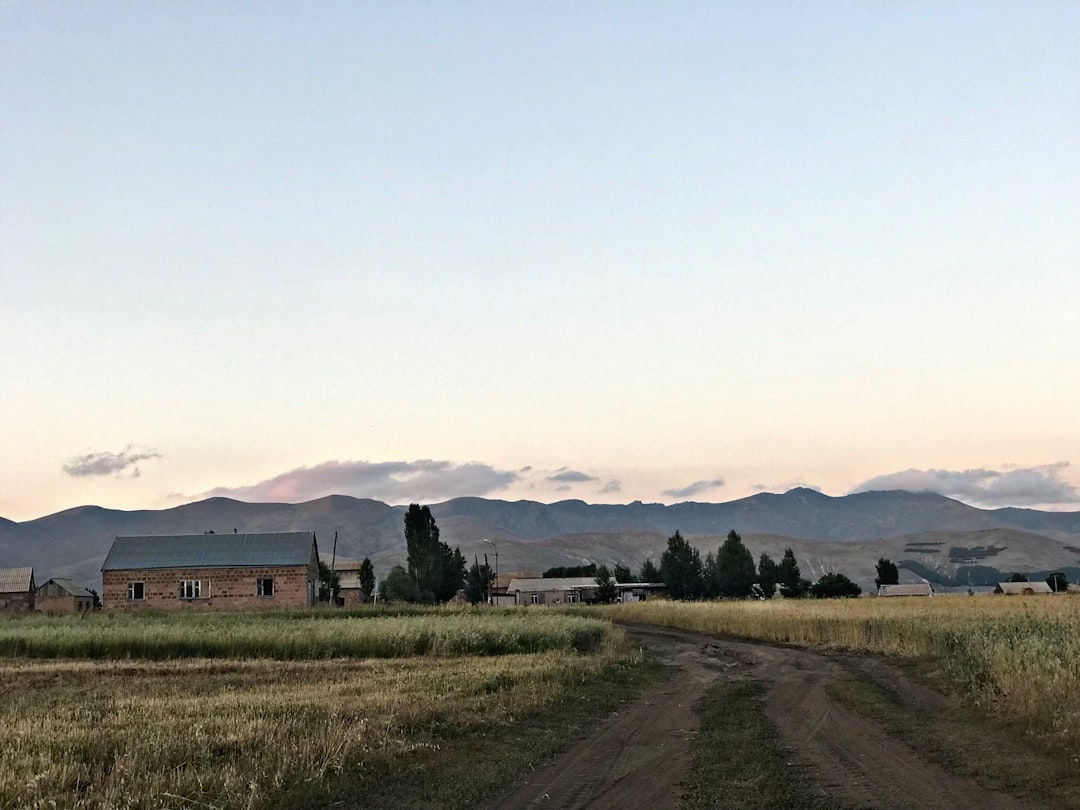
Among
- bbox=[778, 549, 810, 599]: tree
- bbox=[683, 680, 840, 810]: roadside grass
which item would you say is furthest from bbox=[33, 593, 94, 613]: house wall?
bbox=[778, 549, 810, 599]: tree

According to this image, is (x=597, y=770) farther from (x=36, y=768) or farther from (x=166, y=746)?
(x=36, y=768)

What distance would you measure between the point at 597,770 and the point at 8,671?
2516 cm

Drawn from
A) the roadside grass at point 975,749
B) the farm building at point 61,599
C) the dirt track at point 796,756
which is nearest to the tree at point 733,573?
the farm building at point 61,599

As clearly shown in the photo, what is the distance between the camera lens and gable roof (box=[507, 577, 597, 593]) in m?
181

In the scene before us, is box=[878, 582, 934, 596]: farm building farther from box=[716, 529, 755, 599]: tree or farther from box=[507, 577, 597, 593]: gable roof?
box=[507, 577, 597, 593]: gable roof

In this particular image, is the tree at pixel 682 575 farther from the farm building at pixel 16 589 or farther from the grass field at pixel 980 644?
the grass field at pixel 980 644

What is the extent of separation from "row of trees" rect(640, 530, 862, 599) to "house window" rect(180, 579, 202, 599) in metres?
85.6

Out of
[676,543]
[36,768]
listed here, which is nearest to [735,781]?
[36,768]

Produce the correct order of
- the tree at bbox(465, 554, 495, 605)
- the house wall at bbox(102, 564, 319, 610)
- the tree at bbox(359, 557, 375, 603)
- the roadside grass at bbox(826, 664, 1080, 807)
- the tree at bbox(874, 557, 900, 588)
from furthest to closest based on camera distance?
the tree at bbox(874, 557, 900, 588)
the tree at bbox(465, 554, 495, 605)
the tree at bbox(359, 557, 375, 603)
the house wall at bbox(102, 564, 319, 610)
the roadside grass at bbox(826, 664, 1080, 807)

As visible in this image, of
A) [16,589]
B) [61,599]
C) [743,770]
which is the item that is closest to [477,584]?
[16,589]

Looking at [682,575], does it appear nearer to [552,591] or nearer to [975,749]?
[552,591]

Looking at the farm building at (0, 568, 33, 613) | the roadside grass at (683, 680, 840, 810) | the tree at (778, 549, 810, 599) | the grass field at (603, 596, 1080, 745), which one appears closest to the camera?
the roadside grass at (683, 680, 840, 810)

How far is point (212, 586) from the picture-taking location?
3142 inches

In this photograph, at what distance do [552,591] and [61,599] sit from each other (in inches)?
4069
